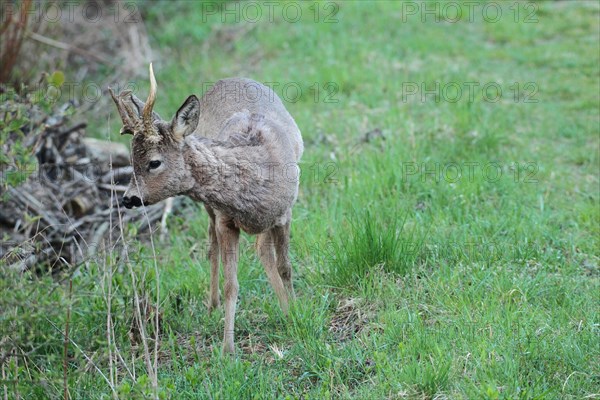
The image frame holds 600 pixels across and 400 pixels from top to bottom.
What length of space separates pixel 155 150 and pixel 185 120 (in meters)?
0.25

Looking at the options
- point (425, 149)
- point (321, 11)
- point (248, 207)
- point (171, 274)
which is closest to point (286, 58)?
point (321, 11)

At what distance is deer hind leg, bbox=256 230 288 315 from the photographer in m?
5.38

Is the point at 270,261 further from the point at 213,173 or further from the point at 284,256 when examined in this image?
the point at 213,173

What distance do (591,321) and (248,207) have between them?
6.94 ft

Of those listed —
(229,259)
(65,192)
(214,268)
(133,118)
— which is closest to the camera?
(133,118)

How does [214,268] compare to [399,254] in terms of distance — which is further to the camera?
[214,268]

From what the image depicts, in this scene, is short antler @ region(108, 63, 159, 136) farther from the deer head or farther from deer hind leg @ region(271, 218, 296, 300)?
deer hind leg @ region(271, 218, 296, 300)

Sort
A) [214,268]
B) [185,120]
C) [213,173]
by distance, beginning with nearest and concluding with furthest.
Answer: [185,120], [213,173], [214,268]

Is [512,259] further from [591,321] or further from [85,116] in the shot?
[85,116]

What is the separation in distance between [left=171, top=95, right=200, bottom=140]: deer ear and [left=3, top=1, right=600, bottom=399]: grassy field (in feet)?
2.41

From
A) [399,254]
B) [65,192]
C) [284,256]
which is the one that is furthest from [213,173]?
[65,192]

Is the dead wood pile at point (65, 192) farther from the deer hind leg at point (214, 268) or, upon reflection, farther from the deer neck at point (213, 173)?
the deer neck at point (213, 173)

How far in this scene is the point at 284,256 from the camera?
548 cm

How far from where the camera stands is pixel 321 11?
1198 centimetres
